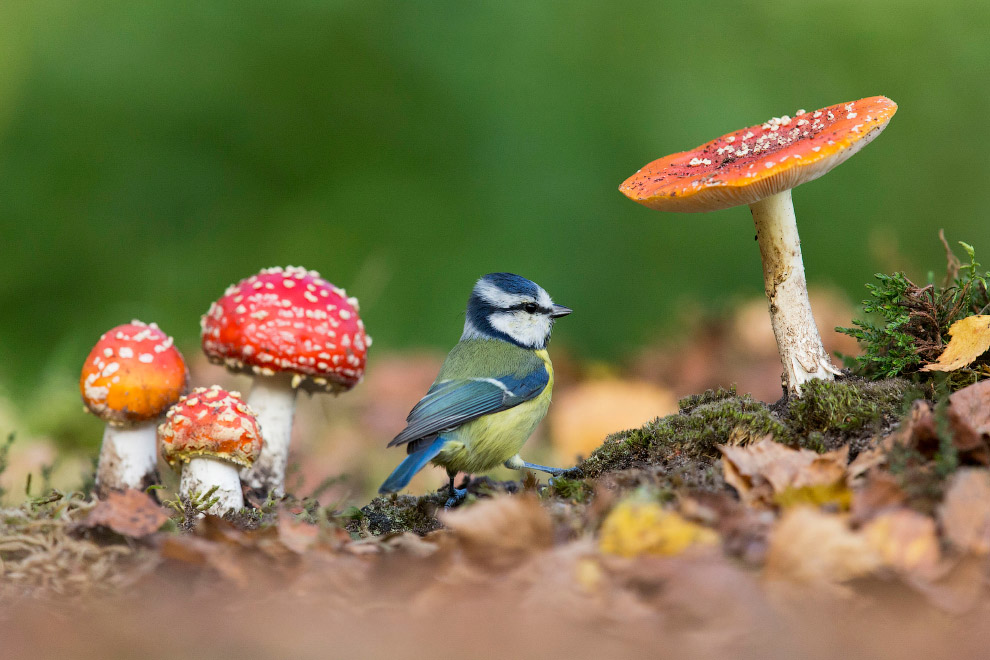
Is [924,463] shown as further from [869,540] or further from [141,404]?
[141,404]

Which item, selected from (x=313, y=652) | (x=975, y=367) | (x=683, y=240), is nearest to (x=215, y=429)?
(x=313, y=652)

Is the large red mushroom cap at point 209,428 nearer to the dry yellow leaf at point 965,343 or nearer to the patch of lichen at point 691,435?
the patch of lichen at point 691,435

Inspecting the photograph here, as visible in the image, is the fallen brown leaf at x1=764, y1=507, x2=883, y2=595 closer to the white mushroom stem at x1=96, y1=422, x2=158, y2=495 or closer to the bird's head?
the bird's head

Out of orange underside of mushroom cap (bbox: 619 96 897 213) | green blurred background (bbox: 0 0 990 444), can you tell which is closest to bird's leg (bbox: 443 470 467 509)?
orange underside of mushroom cap (bbox: 619 96 897 213)

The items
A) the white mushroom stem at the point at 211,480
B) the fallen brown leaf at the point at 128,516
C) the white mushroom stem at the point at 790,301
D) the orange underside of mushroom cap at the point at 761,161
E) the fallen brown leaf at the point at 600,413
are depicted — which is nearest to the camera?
the fallen brown leaf at the point at 128,516

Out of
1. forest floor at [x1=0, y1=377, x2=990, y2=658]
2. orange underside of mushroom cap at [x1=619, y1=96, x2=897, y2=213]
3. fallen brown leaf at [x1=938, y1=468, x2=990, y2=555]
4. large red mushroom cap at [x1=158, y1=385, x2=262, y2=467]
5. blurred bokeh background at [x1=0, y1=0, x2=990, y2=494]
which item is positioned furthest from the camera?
blurred bokeh background at [x1=0, y1=0, x2=990, y2=494]

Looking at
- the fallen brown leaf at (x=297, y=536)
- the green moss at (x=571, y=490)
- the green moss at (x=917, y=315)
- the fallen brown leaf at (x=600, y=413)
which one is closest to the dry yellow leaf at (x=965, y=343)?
the green moss at (x=917, y=315)

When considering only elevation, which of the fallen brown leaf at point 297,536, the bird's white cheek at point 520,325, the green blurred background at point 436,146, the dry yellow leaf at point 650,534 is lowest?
the dry yellow leaf at point 650,534
